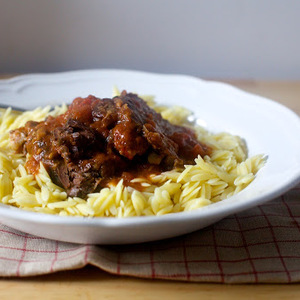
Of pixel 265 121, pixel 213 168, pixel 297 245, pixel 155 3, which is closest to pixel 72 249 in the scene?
pixel 213 168

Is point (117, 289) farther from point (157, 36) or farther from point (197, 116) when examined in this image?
point (157, 36)

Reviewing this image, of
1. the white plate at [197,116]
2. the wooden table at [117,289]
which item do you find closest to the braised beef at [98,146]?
the white plate at [197,116]

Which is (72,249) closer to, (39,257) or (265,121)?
(39,257)

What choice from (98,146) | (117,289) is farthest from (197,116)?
(117,289)

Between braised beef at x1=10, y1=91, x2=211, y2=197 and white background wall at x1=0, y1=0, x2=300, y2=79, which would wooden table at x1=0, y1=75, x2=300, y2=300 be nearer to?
braised beef at x1=10, y1=91, x2=211, y2=197

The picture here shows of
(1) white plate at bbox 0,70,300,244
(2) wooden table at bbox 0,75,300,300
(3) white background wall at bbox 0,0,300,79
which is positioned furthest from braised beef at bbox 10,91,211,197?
(3) white background wall at bbox 0,0,300,79

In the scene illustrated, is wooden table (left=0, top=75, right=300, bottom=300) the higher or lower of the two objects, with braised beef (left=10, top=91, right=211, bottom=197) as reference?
lower
